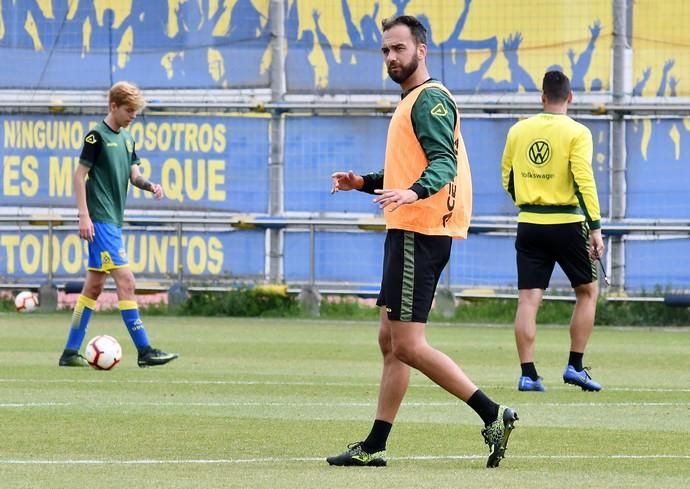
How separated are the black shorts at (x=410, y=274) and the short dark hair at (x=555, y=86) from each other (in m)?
4.55

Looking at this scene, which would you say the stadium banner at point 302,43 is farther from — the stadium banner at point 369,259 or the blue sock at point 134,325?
the blue sock at point 134,325

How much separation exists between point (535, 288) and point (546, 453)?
4038mm

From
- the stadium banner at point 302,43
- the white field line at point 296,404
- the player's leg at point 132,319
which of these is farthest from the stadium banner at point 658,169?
the white field line at point 296,404

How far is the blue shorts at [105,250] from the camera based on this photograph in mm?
14039

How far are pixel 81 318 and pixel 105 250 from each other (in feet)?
1.87

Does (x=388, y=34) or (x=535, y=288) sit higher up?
(x=388, y=34)

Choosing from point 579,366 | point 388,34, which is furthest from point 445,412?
point 388,34

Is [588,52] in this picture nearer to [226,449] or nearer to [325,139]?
[325,139]

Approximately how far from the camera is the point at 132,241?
76.5 ft

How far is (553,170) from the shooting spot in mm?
12531

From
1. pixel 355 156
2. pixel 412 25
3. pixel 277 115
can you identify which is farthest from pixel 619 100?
pixel 412 25

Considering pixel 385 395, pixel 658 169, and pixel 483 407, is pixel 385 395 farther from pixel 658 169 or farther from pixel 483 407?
A: pixel 658 169

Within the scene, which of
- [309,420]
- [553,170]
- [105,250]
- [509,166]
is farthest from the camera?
[105,250]

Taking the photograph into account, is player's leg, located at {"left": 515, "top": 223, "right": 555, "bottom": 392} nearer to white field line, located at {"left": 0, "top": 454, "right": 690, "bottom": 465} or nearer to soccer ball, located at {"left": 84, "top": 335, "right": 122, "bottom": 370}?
soccer ball, located at {"left": 84, "top": 335, "right": 122, "bottom": 370}
